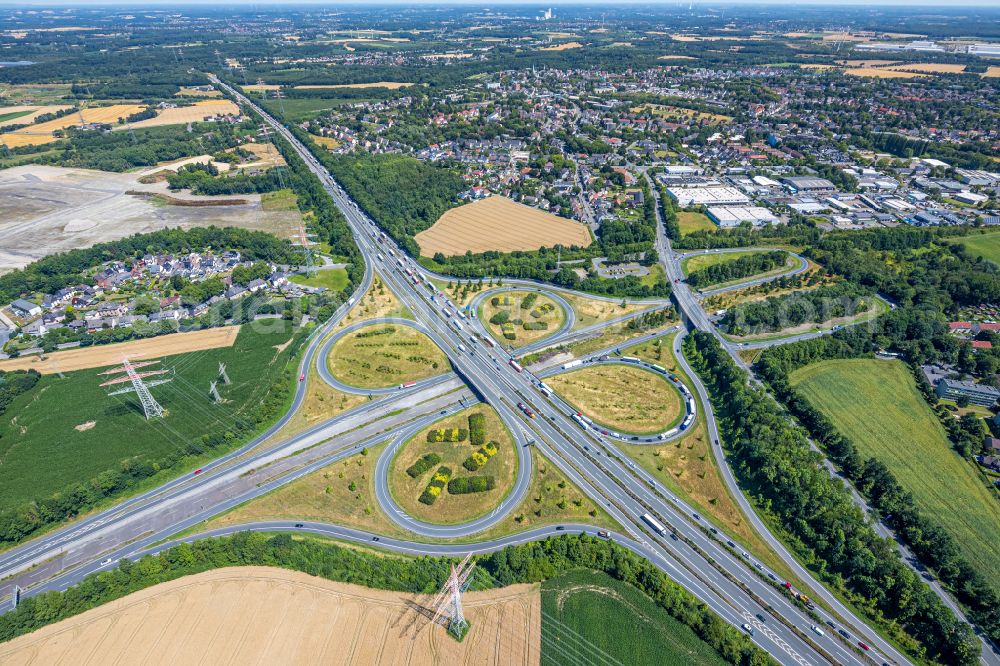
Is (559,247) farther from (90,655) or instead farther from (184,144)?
(184,144)

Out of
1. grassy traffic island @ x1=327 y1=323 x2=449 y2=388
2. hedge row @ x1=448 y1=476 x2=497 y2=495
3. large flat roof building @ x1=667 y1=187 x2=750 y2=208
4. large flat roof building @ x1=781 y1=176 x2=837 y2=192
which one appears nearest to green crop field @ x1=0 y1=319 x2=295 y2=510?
grassy traffic island @ x1=327 y1=323 x2=449 y2=388

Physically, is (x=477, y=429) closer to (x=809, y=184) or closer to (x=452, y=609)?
(x=452, y=609)

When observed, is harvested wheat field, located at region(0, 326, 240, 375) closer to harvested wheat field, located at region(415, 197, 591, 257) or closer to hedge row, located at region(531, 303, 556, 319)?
harvested wheat field, located at region(415, 197, 591, 257)

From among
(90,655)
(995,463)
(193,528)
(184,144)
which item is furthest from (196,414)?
(184,144)

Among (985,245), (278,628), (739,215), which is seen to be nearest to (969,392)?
(739,215)

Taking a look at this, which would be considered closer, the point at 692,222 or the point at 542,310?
the point at 542,310
